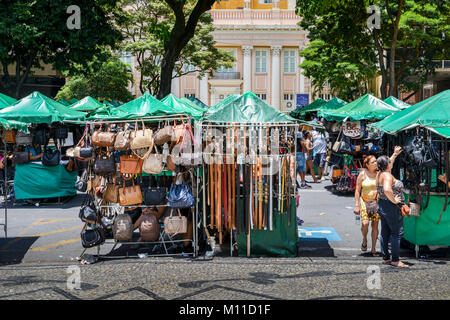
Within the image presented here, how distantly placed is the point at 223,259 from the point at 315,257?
1536 millimetres

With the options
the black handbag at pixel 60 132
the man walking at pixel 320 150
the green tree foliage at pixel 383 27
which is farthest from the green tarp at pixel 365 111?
the black handbag at pixel 60 132

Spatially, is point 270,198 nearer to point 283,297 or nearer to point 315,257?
point 315,257

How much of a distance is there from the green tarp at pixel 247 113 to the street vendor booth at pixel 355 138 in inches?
258

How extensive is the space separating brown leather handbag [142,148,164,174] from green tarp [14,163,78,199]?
6544 millimetres

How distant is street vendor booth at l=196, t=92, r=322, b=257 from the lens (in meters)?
8.16

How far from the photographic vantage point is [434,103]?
330 inches

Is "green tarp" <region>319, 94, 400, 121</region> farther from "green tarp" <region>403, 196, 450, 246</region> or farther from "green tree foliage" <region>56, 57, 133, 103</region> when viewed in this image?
"green tree foliage" <region>56, 57, 133, 103</region>

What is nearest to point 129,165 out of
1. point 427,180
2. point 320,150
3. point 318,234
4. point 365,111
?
point 318,234

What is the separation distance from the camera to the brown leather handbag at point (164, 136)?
8125mm

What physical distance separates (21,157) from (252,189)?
25.6 feet

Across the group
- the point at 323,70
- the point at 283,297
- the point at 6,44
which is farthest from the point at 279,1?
the point at 283,297

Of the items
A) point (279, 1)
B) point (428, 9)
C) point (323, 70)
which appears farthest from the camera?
point (279, 1)

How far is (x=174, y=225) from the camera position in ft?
26.7

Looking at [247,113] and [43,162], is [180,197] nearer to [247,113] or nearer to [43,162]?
[247,113]
